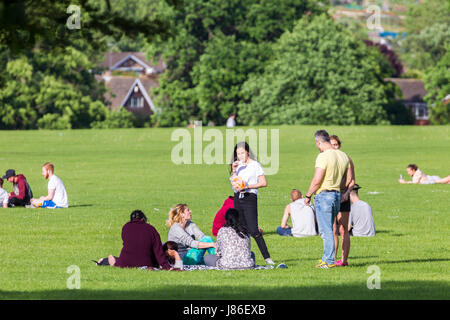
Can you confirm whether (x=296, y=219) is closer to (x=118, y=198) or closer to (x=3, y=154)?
(x=118, y=198)

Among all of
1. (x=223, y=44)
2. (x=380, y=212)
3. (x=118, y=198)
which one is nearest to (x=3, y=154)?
(x=118, y=198)

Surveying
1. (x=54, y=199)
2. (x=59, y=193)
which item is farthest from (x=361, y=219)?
(x=54, y=199)

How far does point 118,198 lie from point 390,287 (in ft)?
60.4

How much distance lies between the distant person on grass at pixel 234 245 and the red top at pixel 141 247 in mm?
859

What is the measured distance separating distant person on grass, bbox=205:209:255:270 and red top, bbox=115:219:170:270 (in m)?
0.86

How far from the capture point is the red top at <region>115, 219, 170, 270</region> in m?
14.1

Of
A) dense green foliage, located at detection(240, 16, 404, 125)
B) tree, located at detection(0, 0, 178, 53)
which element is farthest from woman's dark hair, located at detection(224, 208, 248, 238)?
dense green foliage, located at detection(240, 16, 404, 125)

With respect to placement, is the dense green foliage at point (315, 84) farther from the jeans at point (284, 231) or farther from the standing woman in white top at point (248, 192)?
the standing woman in white top at point (248, 192)

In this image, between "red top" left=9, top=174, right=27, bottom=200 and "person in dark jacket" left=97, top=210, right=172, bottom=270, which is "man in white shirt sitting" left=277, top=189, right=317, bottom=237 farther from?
"red top" left=9, top=174, right=27, bottom=200

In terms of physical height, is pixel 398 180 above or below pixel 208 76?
below

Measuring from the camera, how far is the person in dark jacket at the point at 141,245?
14.1 meters

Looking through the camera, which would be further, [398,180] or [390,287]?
[398,180]

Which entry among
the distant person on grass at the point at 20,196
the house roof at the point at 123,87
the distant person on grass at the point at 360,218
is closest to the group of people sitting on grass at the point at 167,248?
the distant person on grass at the point at 360,218

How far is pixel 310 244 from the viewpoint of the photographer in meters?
18.5
